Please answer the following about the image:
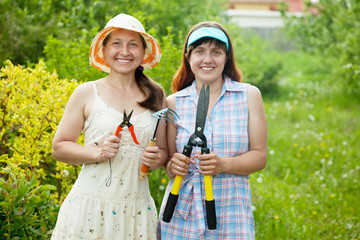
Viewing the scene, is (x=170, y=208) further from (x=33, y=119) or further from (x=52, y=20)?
(x=52, y=20)

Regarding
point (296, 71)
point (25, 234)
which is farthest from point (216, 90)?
point (296, 71)

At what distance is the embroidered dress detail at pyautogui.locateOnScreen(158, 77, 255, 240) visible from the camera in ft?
8.16

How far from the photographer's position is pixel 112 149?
7.52ft

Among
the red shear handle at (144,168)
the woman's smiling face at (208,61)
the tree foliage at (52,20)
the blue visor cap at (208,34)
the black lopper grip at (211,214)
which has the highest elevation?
the tree foliage at (52,20)

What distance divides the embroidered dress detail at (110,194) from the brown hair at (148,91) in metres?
0.06

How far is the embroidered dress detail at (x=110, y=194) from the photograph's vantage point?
237cm

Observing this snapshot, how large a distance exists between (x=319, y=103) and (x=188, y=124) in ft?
25.8

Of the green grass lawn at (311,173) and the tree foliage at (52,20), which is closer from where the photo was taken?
the green grass lawn at (311,173)

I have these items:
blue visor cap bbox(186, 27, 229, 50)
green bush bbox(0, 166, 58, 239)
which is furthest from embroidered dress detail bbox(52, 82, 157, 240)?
blue visor cap bbox(186, 27, 229, 50)

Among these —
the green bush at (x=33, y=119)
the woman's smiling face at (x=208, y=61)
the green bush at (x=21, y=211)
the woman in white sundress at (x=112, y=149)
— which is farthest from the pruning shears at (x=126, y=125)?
the green bush at (x=33, y=119)

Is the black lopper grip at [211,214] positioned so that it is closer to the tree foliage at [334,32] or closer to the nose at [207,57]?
the nose at [207,57]

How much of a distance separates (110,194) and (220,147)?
1.98 ft

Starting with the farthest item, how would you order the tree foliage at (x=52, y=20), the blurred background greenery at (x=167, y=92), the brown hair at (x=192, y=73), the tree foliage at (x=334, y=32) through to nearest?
the tree foliage at (x=334, y=32), the tree foliage at (x=52, y=20), the blurred background greenery at (x=167, y=92), the brown hair at (x=192, y=73)

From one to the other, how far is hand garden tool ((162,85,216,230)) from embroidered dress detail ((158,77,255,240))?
121 mm
